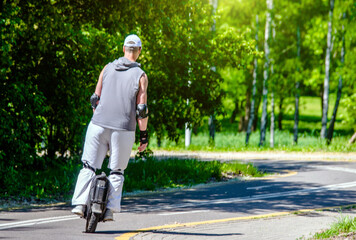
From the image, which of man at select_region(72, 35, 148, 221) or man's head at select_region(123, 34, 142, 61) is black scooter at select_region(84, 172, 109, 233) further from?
man's head at select_region(123, 34, 142, 61)

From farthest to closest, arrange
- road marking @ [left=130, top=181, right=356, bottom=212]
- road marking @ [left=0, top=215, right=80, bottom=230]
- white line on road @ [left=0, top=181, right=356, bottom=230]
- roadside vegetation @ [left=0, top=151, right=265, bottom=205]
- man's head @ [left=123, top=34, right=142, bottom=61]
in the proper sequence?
roadside vegetation @ [left=0, top=151, right=265, bottom=205], road marking @ [left=130, top=181, right=356, bottom=212], white line on road @ [left=0, top=181, right=356, bottom=230], road marking @ [left=0, top=215, right=80, bottom=230], man's head @ [left=123, top=34, right=142, bottom=61]

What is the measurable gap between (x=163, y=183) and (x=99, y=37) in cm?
408

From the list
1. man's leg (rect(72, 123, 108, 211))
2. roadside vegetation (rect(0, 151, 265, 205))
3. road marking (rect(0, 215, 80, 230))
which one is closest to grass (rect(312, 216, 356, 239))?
man's leg (rect(72, 123, 108, 211))

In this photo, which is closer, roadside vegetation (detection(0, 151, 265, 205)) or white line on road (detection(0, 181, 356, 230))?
white line on road (detection(0, 181, 356, 230))

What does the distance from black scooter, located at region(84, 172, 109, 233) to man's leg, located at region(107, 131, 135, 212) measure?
0.08 meters

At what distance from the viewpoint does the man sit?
6383mm

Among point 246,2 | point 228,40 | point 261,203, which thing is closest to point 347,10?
point 246,2

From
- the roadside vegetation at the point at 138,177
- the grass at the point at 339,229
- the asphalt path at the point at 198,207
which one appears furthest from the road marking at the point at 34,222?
the grass at the point at 339,229

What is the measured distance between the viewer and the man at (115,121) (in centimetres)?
638

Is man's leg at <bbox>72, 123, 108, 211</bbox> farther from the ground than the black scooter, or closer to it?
farther from the ground

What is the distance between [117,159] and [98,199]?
0.50m

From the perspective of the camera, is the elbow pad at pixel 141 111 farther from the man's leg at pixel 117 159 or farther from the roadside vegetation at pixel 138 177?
the roadside vegetation at pixel 138 177

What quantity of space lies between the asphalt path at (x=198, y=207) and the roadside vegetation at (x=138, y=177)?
2.00 ft

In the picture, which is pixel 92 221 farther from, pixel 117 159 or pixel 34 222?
pixel 34 222
